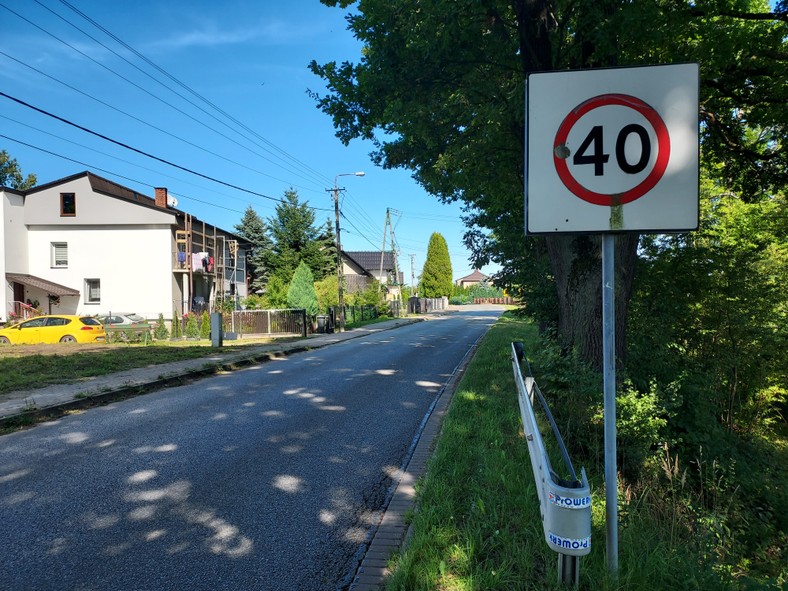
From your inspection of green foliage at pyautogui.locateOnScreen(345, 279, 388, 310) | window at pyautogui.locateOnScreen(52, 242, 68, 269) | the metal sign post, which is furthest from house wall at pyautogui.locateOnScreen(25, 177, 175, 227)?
the metal sign post

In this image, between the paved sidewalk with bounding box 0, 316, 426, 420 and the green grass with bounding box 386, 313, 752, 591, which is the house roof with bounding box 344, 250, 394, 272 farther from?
the green grass with bounding box 386, 313, 752, 591

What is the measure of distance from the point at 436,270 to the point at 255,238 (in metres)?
48.5

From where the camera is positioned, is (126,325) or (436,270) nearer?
(126,325)

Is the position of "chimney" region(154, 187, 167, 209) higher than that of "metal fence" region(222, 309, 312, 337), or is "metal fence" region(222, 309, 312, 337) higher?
"chimney" region(154, 187, 167, 209)

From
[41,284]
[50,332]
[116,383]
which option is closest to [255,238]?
[41,284]

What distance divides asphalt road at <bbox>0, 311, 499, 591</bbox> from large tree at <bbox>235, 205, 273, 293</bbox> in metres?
36.7

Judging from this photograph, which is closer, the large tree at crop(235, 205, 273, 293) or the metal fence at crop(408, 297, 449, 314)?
the large tree at crop(235, 205, 273, 293)

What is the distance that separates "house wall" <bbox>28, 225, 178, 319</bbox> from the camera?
31266mm

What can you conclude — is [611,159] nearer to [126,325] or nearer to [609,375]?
[609,375]

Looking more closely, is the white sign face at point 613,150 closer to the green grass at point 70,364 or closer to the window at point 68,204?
the green grass at point 70,364

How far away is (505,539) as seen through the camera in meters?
3.12

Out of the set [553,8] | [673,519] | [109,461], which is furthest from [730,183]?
[109,461]

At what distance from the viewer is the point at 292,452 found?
5.58 metres

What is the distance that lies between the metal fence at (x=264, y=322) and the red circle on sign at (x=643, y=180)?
24.4 m
